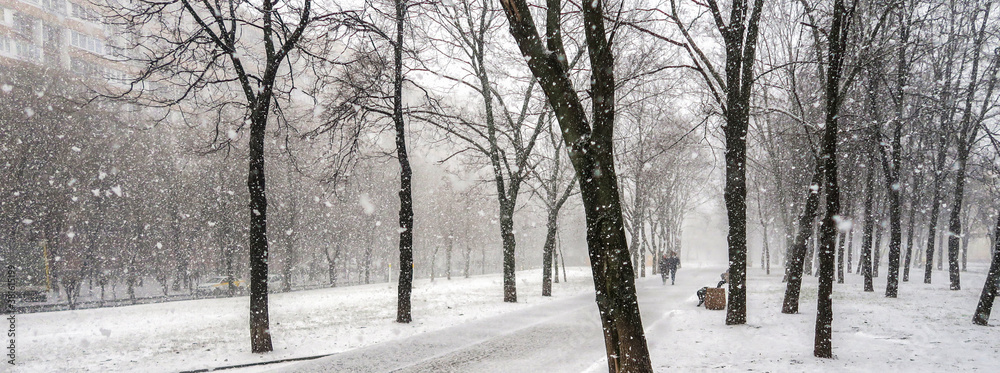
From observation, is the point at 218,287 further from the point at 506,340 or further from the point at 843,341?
the point at 843,341

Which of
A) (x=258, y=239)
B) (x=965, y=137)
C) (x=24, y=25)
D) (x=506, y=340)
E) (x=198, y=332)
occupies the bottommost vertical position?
(x=198, y=332)

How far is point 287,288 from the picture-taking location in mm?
28891

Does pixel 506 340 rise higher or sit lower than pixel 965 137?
→ lower

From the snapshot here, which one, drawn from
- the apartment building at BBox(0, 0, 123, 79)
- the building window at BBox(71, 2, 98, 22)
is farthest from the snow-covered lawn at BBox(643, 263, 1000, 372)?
the apartment building at BBox(0, 0, 123, 79)

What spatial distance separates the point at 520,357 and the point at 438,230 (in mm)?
30601

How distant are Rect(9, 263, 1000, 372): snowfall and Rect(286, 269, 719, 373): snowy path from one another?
0.08ft

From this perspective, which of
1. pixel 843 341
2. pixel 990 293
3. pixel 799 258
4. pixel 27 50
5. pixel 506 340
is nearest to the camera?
pixel 843 341

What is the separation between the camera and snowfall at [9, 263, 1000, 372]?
26.1 feet

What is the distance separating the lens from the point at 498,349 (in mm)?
9617

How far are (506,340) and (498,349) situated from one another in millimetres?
943

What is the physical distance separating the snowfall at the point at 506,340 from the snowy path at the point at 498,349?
2 centimetres

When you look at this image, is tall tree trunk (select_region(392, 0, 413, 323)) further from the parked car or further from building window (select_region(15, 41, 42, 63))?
building window (select_region(15, 41, 42, 63))

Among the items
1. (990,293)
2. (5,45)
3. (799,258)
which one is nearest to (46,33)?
(5,45)

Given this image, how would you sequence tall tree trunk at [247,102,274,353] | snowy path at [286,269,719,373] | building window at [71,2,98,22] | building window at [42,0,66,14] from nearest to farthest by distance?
snowy path at [286,269,719,373] → building window at [71,2,98,22] → tall tree trunk at [247,102,274,353] → building window at [42,0,66,14]
